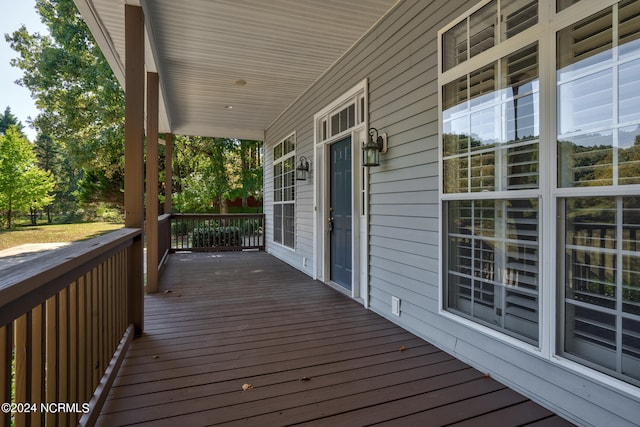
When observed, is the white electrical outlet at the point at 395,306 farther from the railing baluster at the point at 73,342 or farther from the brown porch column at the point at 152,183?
the brown porch column at the point at 152,183

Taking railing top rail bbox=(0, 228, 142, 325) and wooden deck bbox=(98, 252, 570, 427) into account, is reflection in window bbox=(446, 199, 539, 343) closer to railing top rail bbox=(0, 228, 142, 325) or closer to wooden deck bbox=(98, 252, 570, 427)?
wooden deck bbox=(98, 252, 570, 427)

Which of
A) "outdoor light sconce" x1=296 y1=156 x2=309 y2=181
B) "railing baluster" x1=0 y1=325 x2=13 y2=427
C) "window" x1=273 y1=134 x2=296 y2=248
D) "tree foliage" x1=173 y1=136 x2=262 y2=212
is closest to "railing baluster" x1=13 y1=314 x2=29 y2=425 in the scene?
"railing baluster" x1=0 y1=325 x2=13 y2=427

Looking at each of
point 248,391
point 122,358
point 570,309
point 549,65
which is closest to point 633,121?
point 549,65

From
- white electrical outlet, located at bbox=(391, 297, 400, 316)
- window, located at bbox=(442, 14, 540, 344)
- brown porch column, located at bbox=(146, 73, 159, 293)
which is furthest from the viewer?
brown porch column, located at bbox=(146, 73, 159, 293)

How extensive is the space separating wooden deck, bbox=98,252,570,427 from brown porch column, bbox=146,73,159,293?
0.76 meters

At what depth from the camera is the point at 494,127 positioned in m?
2.19

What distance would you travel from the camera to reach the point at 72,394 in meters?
1.46

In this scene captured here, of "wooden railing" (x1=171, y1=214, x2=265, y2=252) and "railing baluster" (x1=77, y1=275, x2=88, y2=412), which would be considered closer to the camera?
"railing baluster" (x1=77, y1=275, x2=88, y2=412)

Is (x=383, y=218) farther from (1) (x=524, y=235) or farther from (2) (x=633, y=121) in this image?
(2) (x=633, y=121)

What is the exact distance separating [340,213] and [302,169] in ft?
4.37

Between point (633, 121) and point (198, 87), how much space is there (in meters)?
5.30

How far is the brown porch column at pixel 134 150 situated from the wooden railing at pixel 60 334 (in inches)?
20.8

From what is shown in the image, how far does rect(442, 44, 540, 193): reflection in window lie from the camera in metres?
1.96

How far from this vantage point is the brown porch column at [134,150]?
2.75m
